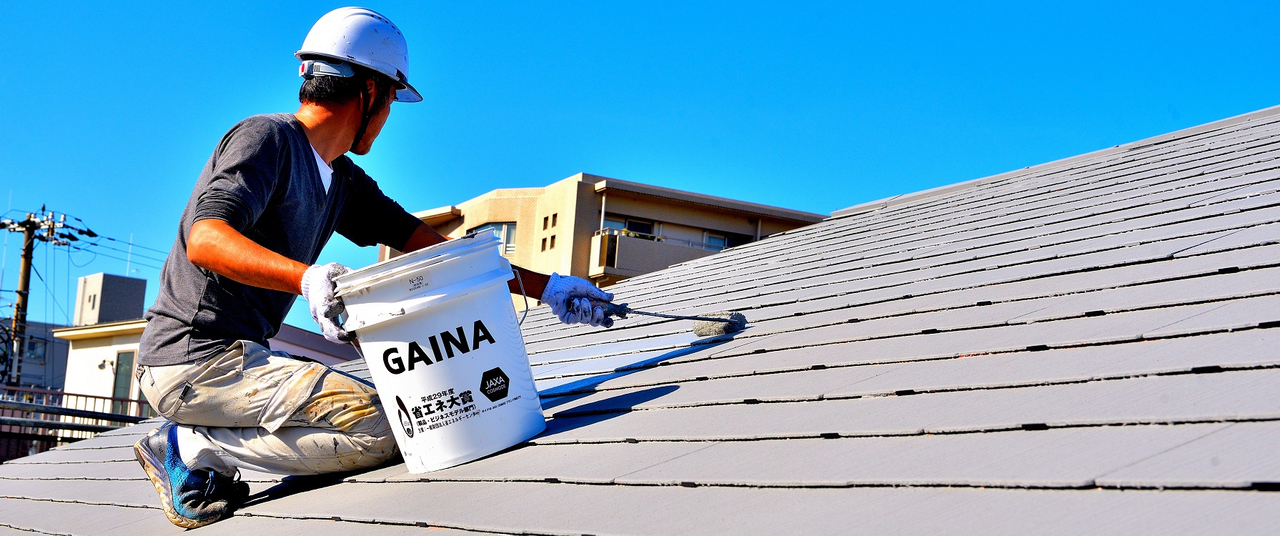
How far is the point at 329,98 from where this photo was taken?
272cm

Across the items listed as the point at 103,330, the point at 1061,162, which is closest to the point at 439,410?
the point at 1061,162

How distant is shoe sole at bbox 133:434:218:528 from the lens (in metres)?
2.56

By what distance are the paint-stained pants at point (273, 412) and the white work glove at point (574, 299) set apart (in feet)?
2.05

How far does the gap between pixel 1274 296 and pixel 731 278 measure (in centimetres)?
353

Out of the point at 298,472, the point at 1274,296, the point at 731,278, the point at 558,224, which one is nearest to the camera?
the point at 1274,296

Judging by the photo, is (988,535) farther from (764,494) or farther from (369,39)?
(369,39)

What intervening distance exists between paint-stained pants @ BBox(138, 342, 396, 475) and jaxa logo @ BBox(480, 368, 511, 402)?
14.0 inches

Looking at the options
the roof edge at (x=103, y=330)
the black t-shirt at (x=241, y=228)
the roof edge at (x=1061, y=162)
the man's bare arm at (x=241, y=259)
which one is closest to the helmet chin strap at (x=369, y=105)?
the black t-shirt at (x=241, y=228)

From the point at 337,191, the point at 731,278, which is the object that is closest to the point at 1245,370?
the point at 337,191

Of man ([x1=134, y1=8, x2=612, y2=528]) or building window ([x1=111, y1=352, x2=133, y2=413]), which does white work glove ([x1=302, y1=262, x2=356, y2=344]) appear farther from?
building window ([x1=111, y1=352, x2=133, y2=413])

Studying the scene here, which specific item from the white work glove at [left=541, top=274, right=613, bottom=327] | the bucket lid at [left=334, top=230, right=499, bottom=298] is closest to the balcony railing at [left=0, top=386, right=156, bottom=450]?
the white work glove at [left=541, top=274, right=613, bottom=327]

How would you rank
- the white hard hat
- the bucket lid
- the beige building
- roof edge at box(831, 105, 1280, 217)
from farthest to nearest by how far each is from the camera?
the beige building
roof edge at box(831, 105, 1280, 217)
the white hard hat
the bucket lid

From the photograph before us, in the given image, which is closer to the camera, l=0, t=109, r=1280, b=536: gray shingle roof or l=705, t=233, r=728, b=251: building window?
l=0, t=109, r=1280, b=536: gray shingle roof

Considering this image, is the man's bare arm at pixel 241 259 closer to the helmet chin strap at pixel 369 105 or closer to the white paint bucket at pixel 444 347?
the white paint bucket at pixel 444 347
